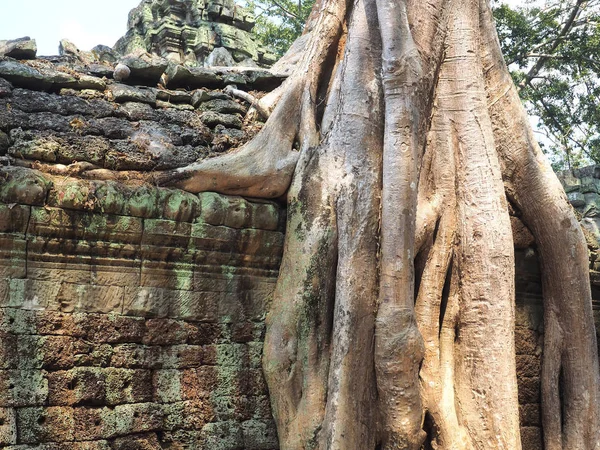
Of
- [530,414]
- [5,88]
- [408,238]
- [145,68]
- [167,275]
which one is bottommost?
[530,414]

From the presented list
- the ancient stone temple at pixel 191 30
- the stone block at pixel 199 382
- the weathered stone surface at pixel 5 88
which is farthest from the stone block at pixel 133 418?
the ancient stone temple at pixel 191 30

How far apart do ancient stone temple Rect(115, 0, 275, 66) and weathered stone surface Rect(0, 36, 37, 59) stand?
363 centimetres

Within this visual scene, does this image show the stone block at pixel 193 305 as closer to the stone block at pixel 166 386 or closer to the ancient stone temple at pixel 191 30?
the stone block at pixel 166 386

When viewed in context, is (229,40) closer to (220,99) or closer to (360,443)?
(220,99)

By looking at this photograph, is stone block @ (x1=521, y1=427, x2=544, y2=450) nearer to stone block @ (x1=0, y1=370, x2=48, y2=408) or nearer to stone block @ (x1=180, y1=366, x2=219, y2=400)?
stone block @ (x1=180, y1=366, x2=219, y2=400)

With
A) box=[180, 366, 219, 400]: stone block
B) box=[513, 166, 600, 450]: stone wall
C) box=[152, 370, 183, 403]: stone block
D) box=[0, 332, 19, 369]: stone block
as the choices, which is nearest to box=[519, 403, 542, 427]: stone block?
box=[513, 166, 600, 450]: stone wall

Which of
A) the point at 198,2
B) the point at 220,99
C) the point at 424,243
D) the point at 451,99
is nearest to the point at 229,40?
the point at 198,2

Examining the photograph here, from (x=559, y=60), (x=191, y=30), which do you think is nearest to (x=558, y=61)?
(x=559, y=60)

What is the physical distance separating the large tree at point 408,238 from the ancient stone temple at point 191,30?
382cm

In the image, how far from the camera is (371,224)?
335 centimetres

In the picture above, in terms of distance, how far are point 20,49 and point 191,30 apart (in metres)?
4.30

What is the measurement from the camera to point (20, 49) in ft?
14.2

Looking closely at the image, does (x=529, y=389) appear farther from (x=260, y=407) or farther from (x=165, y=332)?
(x=165, y=332)

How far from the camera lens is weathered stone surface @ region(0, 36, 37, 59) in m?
4.32
